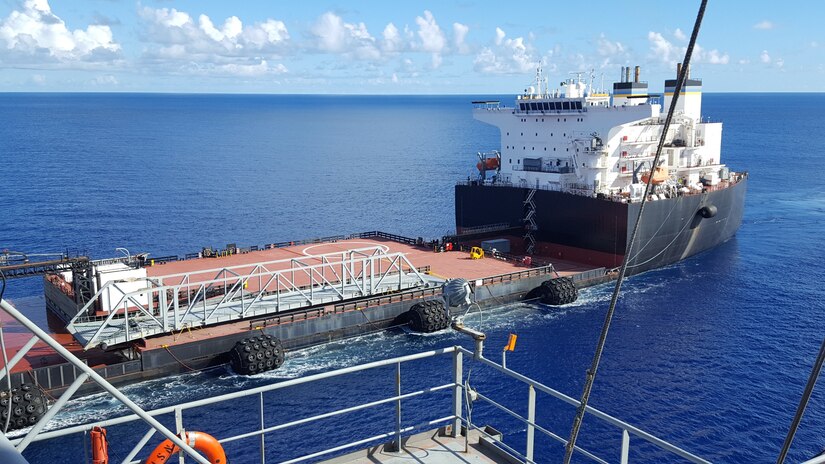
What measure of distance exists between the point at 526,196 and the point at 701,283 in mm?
13822

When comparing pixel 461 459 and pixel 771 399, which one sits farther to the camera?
pixel 771 399

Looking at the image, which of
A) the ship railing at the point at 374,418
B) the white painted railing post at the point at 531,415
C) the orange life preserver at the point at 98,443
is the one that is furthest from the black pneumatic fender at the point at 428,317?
the orange life preserver at the point at 98,443

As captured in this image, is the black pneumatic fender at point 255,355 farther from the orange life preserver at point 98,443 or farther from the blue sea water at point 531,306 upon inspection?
the orange life preserver at point 98,443

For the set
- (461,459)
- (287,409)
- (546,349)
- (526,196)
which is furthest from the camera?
(526,196)

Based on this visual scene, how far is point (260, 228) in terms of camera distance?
71625mm

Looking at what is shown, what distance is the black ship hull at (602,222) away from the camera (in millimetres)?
48281

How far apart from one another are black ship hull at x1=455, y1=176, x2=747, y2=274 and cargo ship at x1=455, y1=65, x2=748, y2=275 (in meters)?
0.08

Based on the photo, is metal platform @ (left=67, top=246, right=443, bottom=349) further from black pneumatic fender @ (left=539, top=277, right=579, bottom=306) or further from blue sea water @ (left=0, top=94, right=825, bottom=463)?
black pneumatic fender @ (left=539, top=277, right=579, bottom=306)

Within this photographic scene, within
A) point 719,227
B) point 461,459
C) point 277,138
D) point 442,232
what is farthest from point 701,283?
point 277,138

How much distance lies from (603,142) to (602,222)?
7358 millimetres

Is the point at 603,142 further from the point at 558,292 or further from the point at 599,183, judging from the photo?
the point at 558,292

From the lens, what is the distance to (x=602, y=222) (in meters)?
48.5

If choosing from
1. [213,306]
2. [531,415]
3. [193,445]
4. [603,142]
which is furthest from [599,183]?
[193,445]

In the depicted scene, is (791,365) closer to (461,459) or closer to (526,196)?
(526,196)
